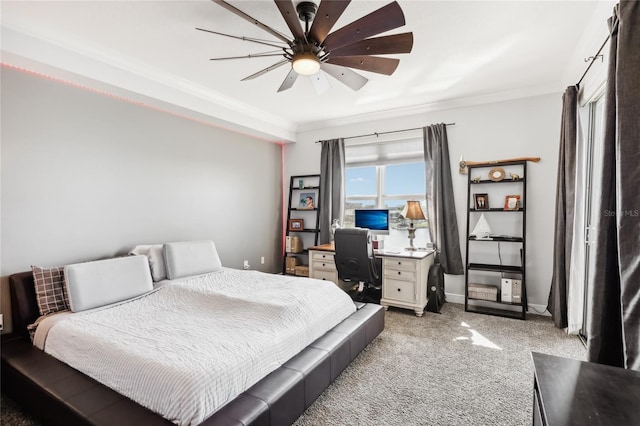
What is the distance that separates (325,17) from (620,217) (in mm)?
1741

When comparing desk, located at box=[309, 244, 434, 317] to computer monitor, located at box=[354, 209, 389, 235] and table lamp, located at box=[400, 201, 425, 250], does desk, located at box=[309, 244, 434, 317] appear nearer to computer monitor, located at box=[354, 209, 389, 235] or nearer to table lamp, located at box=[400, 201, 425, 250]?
table lamp, located at box=[400, 201, 425, 250]

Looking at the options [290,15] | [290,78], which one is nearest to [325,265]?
[290,78]

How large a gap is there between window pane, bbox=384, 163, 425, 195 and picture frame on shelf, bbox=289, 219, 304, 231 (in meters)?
1.51

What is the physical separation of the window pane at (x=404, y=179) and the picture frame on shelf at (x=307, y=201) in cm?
124

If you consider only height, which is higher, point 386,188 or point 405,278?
point 386,188

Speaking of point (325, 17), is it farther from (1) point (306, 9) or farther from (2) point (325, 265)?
(2) point (325, 265)

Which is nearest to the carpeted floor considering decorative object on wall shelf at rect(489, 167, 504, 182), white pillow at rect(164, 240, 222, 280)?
white pillow at rect(164, 240, 222, 280)

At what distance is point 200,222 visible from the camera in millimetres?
4000

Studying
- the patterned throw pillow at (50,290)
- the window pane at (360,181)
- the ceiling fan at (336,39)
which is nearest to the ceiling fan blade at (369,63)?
the ceiling fan at (336,39)

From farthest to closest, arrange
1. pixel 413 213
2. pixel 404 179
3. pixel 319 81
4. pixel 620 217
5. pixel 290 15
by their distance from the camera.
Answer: pixel 404 179, pixel 413 213, pixel 319 81, pixel 290 15, pixel 620 217

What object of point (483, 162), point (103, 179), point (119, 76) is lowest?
point (103, 179)

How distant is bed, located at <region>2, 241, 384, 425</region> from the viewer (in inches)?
54.7

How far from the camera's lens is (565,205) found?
307 cm

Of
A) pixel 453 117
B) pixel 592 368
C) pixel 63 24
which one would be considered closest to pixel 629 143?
pixel 592 368
